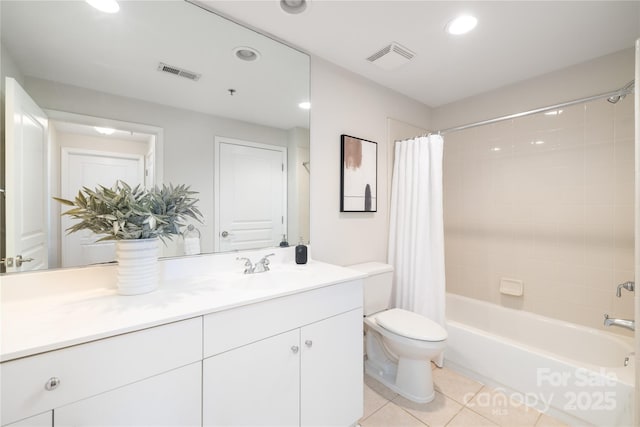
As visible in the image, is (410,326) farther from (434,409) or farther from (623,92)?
(623,92)

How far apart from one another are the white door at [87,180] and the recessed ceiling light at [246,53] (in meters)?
0.86

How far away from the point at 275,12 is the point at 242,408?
6.32 feet

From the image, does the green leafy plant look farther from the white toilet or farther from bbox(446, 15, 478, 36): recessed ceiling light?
bbox(446, 15, 478, 36): recessed ceiling light

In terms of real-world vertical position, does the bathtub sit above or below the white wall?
below

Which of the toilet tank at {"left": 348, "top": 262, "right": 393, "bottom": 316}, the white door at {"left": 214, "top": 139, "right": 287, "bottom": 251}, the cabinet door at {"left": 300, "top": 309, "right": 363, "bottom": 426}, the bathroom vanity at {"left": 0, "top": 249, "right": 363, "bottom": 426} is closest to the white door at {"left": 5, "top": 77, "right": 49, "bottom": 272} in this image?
the bathroom vanity at {"left": 0, "top": 249, "right": 363, "bottom": 426}

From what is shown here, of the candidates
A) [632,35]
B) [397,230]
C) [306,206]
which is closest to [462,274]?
[397,230]

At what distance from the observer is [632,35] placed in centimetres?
162

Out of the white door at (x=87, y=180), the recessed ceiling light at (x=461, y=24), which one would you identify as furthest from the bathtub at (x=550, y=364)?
the white door at (x=87, y=180)

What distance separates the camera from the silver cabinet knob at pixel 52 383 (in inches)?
27.5

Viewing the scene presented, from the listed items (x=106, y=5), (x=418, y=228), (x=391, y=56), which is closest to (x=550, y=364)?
(x=418, y=228)

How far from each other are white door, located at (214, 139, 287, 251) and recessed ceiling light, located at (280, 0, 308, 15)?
746 millimetres

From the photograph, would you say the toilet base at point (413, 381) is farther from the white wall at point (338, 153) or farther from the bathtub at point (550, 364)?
the white wall at point (338, 153)

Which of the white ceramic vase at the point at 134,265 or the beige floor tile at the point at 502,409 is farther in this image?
the beige floor tile at the point at 502,409

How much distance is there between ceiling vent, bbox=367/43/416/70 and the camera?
69.3 inches
